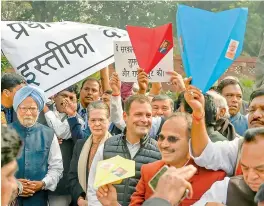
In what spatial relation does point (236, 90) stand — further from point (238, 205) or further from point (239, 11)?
point (238, 205)

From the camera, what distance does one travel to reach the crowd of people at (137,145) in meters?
3.19

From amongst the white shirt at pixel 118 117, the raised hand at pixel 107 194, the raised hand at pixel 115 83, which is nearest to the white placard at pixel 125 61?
the raised hand at pixel 115 83

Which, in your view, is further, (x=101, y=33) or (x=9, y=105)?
(x=101, y=33)

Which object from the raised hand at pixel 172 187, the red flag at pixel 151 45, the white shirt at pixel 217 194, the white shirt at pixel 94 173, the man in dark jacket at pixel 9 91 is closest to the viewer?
the raised hand at pixel 172 187

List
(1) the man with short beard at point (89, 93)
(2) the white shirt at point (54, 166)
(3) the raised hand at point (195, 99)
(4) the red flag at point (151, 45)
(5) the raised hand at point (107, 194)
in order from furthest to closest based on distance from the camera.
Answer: (1) the man with short beard at point (89, 93) → (2) the white shirt at point (54, 166) → (4) the red flag at point (151, 45) → (3) the raised hand at point (195, 99) → (5) the raised hand at point (107, 194)

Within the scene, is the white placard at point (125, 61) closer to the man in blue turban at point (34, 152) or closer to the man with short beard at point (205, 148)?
the man in blue turban at point (34, 152)

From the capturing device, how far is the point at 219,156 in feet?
12.4

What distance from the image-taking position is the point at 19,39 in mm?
6191

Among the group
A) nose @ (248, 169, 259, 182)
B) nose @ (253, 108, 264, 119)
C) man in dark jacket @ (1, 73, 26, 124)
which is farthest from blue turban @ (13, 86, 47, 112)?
nose @ (248, 169, 259, 182)

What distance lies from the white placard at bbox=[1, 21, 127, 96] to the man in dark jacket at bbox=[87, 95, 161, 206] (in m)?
1.19

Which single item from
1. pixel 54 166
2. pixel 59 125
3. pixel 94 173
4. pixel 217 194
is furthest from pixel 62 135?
pixel 217 194

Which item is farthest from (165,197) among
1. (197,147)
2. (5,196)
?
(197,147)

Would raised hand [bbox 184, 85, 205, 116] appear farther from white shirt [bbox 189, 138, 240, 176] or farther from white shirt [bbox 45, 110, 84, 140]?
white shirt [bbox 45, 110, 84, 140]

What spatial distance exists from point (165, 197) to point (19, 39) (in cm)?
412
